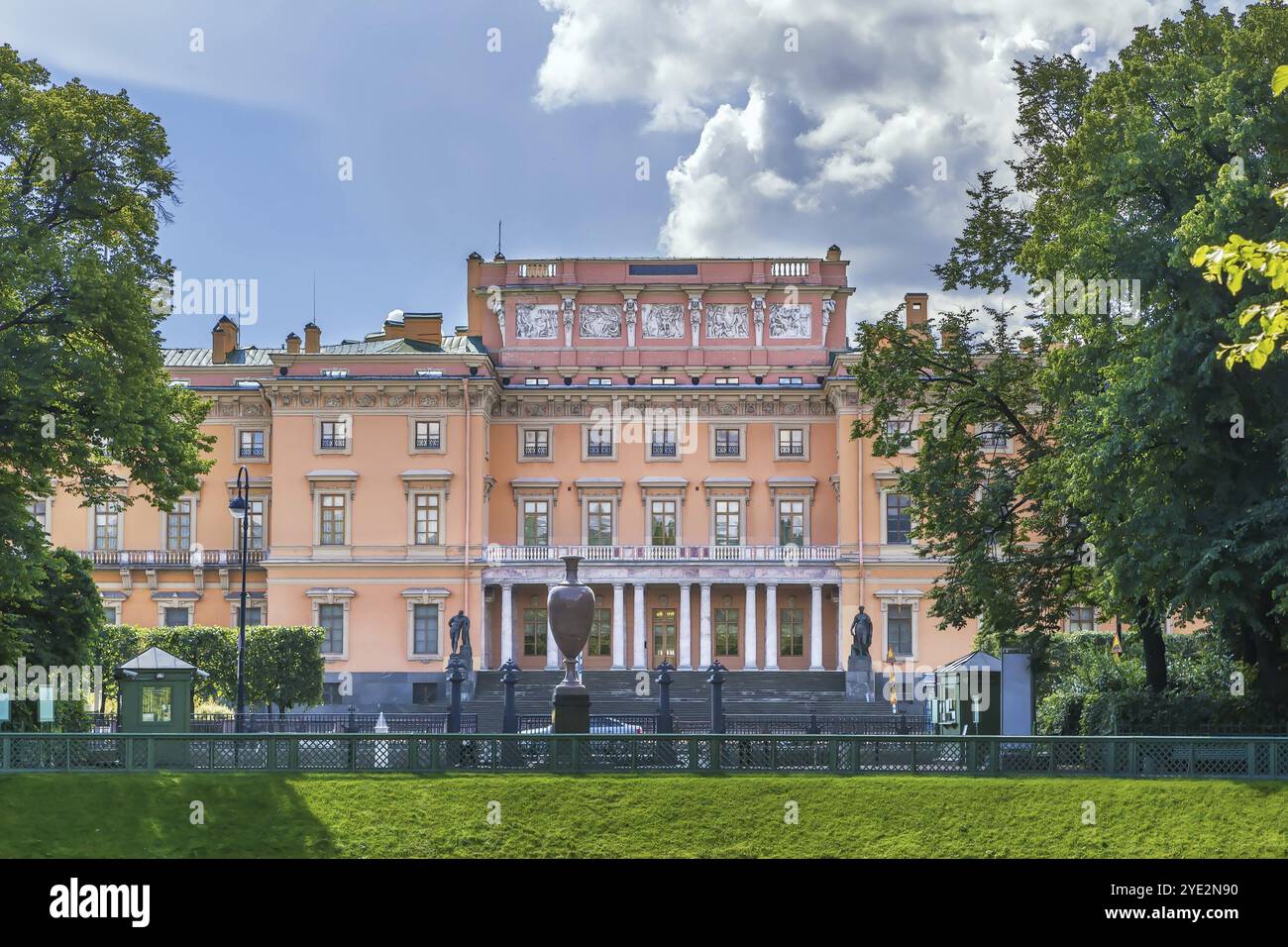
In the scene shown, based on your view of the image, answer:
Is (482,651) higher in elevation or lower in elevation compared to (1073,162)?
lower

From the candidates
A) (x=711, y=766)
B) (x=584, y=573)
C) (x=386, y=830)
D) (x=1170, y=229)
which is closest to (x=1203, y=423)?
(x=1170, y=229)

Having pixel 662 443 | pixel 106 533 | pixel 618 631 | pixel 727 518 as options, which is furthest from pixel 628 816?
pixel 106 533

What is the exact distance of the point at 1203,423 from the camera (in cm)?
2477

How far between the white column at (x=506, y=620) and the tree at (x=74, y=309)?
28.6 meters

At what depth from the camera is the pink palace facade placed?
5769cm

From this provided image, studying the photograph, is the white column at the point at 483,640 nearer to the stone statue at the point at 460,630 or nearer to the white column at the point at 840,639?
the stone statue at the point at 460,630

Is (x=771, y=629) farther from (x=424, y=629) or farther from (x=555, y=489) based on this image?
(x=424, y=629)

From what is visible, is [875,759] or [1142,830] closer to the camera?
[1142,830]

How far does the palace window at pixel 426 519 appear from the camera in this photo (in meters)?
58.4

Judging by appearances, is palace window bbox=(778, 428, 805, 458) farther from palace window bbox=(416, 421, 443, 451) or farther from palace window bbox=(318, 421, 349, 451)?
palace window bbox=(318, 421, 349, 451)

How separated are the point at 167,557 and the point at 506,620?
1388cm

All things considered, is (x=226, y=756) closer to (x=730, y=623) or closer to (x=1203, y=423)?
(x=1203, y=423)

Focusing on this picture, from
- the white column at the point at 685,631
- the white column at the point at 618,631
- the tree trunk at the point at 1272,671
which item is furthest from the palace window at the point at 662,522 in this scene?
the tree trunk at the point at 1272,671

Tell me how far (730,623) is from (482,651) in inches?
381
